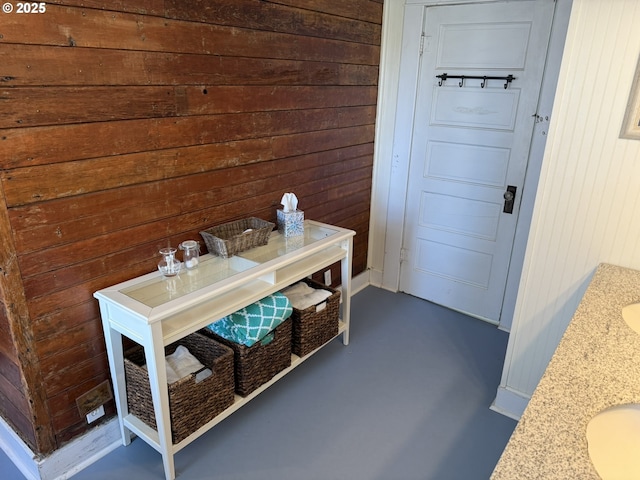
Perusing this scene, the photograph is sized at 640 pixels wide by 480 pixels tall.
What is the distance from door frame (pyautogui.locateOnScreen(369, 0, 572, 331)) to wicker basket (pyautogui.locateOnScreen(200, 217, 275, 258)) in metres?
1.31

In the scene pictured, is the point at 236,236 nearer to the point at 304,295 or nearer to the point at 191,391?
the point at 304,295

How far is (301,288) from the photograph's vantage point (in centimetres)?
258

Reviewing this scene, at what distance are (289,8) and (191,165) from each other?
38.8 inches

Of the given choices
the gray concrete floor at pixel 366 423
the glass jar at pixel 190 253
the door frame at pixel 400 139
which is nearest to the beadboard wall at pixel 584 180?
the gray concrete floor at pixel 366 423

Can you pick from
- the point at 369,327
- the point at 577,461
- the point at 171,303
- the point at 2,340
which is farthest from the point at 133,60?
the point at 369,327

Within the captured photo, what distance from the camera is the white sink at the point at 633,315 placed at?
5.19 feet

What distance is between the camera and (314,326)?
8.04 ft

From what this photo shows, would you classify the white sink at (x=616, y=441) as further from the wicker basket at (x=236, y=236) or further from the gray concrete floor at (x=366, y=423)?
the wicker basket at (x=236, y=236)

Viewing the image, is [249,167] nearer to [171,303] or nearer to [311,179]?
[311,179]

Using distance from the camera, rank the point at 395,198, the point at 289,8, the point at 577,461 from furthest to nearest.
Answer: the point at 395,198, the point at 289,8, the point at 577,461

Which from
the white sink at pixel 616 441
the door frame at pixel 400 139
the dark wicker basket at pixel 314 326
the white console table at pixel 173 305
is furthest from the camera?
the door frame at pixel 400 139

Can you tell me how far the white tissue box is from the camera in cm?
246

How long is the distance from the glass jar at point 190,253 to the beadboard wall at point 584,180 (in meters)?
1.50

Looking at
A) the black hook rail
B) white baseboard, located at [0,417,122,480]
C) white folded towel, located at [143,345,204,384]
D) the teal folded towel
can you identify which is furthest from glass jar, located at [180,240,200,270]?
the black hook rail
